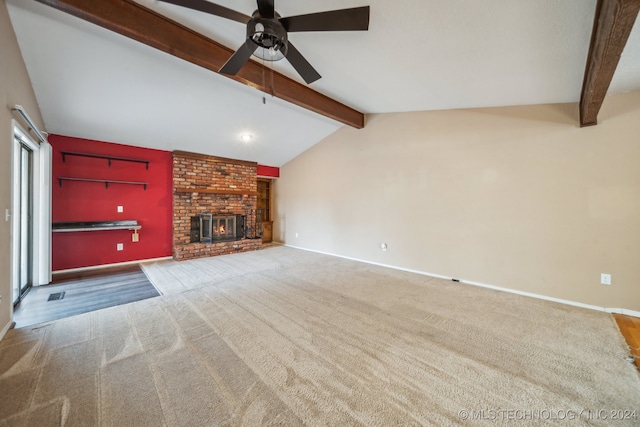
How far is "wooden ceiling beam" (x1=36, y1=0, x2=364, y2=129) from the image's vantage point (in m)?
2.05

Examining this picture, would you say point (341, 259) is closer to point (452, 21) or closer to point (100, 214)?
point (452, 21)

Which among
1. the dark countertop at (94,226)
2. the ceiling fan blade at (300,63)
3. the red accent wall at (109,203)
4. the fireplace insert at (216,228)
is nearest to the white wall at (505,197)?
the ceiling fan blade at (300,63)

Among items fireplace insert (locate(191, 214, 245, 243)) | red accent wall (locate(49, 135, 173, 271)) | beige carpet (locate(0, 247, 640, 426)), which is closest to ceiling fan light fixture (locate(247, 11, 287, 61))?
beige carpet (locate(0, 247, 640, 426))

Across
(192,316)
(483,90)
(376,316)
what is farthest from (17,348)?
(483,90)

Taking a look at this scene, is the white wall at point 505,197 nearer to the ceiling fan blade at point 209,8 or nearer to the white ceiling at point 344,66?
the white ceiling at point 344,66

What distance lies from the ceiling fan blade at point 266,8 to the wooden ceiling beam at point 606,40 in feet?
6.54

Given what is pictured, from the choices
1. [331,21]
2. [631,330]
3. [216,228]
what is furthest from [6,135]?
[631,330]

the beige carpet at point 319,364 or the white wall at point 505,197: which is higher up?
the white wall at point 505,197

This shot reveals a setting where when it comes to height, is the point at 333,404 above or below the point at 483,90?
below

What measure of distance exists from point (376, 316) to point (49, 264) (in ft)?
15.7

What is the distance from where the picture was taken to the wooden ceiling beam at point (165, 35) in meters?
2.05

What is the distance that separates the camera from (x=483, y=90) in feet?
10.0

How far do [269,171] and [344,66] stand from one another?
15.0 ft

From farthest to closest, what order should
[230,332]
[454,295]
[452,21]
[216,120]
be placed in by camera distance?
[216,120], [454,295], [230,332], [452,21]
